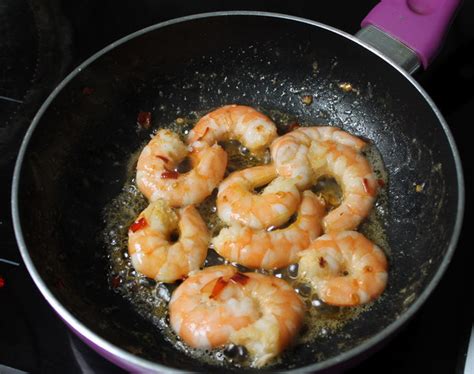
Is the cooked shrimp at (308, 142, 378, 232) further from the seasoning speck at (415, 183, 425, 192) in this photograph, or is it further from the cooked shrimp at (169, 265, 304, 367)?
the cooked shrimp at (169, 265, 304, 367)

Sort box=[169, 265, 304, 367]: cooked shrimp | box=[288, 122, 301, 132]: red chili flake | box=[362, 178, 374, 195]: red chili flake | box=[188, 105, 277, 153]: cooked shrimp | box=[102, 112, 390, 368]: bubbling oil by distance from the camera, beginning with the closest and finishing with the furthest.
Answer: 1. box=[169, 265, 304, 367]: cooked shrimp
2. box=[102, 112, 390, 368]: bubbling oil
3. box=[362, 178, 374, 195]: red chili flake
4. box=[188, 105, 277, 153]: cooked shrimp
5. box=[288, 122, 301, 132]: red chili flake

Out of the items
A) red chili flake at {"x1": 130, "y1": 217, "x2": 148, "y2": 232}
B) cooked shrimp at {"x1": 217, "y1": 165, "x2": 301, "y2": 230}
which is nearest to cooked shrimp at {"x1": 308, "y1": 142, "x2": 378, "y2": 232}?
cooked shrimp at {"x1": 217, "y1": 165, "x2": 301, "y2": 230}

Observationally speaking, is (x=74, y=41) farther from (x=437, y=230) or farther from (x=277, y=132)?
(x=437, y=230)

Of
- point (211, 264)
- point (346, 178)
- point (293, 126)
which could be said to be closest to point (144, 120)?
point (293, 126)

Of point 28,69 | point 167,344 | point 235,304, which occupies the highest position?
point 28,69

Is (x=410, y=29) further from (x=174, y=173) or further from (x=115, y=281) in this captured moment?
(x=115, y=281)

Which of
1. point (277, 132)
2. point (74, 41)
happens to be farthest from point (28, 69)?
point (277, 132)
